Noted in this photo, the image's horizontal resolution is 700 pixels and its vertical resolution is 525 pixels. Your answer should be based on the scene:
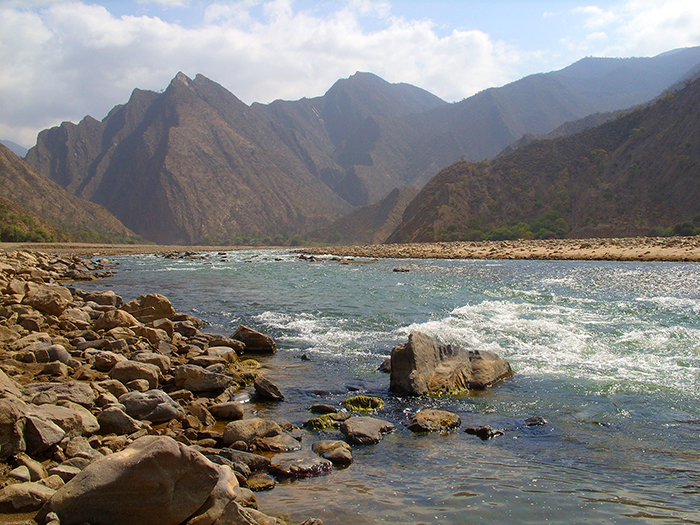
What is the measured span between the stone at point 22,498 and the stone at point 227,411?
11.4ft

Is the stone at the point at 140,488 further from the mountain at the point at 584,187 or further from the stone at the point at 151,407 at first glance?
the mountain at the point at 584,187

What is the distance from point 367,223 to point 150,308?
12391 centimetres

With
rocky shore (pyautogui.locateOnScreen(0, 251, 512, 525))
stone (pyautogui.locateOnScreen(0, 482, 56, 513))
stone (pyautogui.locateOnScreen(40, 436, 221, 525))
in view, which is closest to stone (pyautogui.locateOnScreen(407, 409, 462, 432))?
rocky shore (pyautogui.locateOnScreen(0, 251, 512, 525))

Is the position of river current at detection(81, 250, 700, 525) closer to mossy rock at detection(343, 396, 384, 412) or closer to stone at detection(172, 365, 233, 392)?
mossy rock at detection(343, 396, 384, 412)

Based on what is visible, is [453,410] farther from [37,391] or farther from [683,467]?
[37,391]

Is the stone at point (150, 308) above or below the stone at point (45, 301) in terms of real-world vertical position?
below

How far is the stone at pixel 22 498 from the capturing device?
3.73m

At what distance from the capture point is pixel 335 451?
19.7ft


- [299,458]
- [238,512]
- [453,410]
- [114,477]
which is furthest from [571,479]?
[114,477]

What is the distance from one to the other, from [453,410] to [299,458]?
3.21 meters

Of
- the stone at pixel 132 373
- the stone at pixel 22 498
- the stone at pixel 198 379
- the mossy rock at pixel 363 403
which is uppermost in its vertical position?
the stone at pixel 22 498

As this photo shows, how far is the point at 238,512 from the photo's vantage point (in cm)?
409

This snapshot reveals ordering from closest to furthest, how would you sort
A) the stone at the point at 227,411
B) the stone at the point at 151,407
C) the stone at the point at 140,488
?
1. the stone at the point at 140,488
2. the stone at the point at 151,407
3. the stone at the point at 227,411

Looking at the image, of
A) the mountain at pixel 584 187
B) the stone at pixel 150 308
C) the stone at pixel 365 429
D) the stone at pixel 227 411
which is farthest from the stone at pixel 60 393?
the mountain at pixel 584 187
